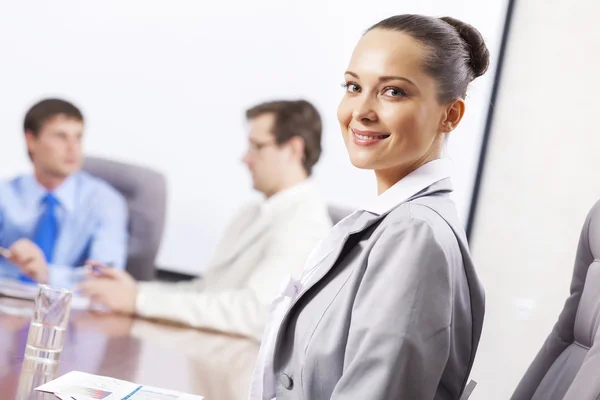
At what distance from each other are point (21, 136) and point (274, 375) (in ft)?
8.52

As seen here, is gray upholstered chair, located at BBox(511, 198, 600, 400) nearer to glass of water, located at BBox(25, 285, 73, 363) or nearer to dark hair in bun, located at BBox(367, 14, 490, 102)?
dark hair in bun, located at BBox(367, 14, 490, 102)

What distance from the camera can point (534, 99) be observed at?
2930mm

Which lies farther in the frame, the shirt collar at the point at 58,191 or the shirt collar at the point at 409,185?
the shirt collar at the point at 58,191

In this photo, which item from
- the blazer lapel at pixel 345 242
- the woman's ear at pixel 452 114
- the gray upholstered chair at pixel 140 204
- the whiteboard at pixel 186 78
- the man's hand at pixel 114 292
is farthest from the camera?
the whiteboard at pixel 186 78

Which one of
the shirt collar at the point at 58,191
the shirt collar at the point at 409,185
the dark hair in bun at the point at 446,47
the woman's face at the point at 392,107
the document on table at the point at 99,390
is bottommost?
the document on table at the point at 99,390

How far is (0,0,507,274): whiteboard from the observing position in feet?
10.5

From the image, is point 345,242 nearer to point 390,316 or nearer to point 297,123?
point 390,316

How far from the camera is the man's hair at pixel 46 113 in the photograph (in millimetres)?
3158

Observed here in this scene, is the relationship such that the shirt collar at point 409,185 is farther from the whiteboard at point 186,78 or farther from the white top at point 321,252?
the whiteboard at point 186,78

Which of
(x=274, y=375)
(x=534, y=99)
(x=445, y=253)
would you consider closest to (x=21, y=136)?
(x=534, y=99)

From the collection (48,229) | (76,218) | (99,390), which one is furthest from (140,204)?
(99,390)

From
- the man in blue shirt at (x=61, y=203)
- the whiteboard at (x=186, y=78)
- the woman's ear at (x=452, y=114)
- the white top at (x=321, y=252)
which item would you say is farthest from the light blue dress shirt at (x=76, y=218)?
the woman's ear at (x=452, y=114)

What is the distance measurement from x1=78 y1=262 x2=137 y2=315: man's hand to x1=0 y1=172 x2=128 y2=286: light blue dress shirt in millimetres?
740

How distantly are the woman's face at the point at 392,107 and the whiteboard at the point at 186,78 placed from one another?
1.96m
